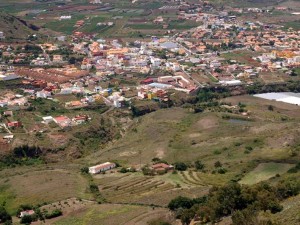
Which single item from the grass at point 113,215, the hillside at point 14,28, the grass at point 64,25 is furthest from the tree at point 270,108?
the grass at point 64,25

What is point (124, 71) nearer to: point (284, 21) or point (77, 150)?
point (77, 150)

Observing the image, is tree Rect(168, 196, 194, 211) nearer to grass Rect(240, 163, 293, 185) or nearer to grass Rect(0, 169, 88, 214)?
grass Rect(240, 163, 293, 185)

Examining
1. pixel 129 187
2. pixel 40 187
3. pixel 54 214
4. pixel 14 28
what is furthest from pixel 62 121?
pixel 14 28

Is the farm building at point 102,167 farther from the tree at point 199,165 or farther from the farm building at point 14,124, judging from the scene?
the farm building at point 14,124

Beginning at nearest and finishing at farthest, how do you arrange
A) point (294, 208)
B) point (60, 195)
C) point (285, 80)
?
point (294, 208) → point (60, 195) → point (285, 80)

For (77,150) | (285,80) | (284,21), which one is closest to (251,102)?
(285,80)

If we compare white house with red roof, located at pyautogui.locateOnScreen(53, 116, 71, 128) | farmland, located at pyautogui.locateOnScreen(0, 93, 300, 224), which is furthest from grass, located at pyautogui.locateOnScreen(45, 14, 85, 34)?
white house with red roof, located at pyautogui.locateOnScreen(53, 116, 71, 128)
